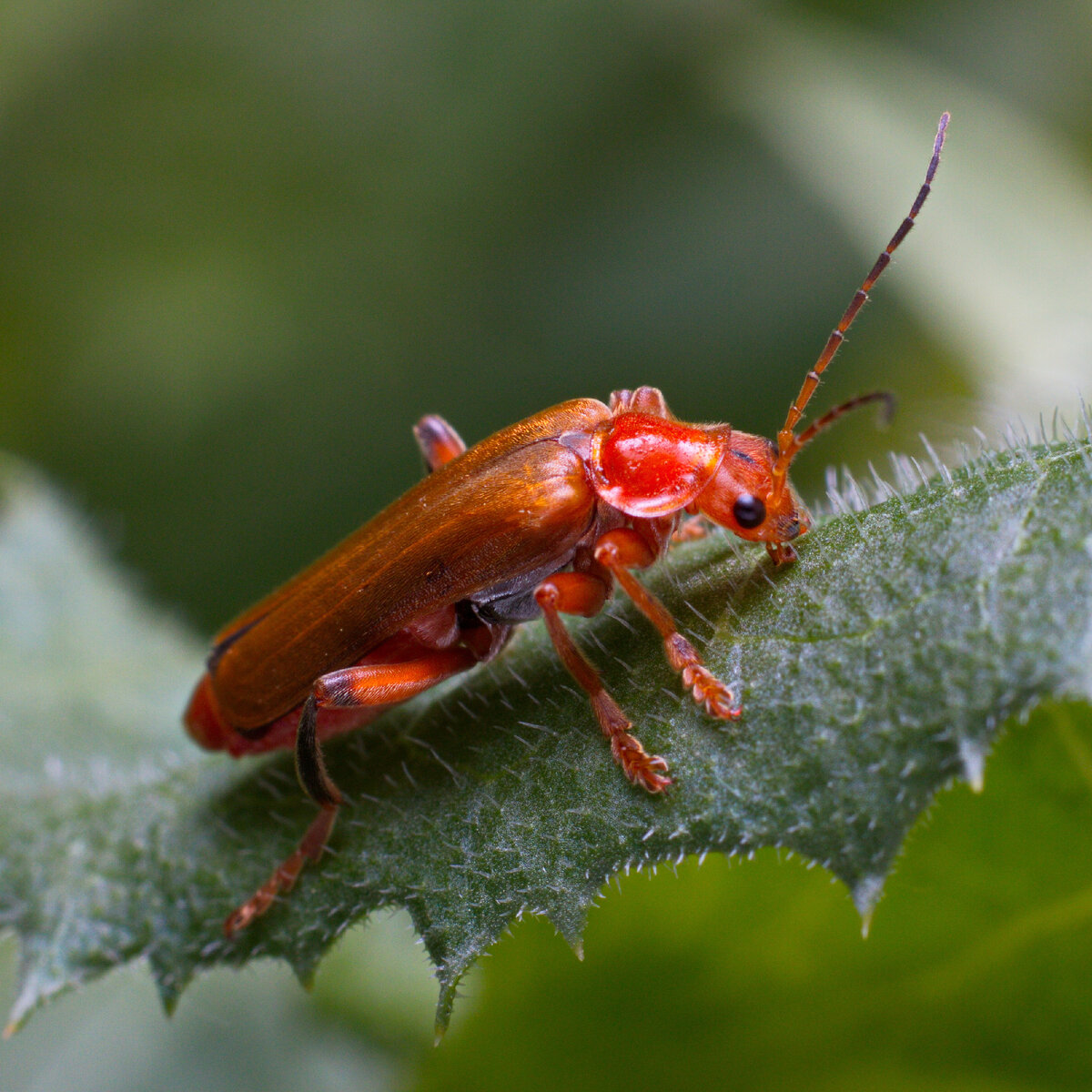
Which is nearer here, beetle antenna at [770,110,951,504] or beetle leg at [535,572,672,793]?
A: beetle leg at [535,572,672,793]

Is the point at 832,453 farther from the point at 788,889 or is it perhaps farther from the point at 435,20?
the point at 435,20

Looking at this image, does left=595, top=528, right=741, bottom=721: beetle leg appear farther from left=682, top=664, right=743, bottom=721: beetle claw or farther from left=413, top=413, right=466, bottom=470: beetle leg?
left=413, top=413, right=466, bottom=470: beetle leg

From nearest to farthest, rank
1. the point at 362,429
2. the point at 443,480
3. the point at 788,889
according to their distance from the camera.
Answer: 1. the point at 788,889
2. the point at 443,480
3. the point at 362,429

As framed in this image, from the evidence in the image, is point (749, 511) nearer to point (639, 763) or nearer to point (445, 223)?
point (639, 763)

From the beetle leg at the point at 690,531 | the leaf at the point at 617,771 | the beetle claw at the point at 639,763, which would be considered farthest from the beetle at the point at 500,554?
the beetle leg at the point at 690,531

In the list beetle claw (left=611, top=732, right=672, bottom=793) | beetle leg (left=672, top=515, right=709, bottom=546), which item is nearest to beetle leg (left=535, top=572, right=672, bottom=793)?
beetle claw (left=611, top=732, right=672, bottom=793)

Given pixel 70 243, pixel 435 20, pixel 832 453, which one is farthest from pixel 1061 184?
pixel 70 243
